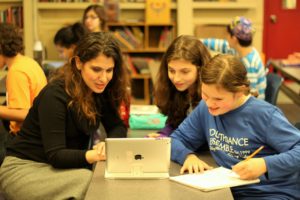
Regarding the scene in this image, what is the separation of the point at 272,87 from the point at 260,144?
5.58 ft

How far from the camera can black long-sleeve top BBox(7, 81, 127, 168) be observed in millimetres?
2230

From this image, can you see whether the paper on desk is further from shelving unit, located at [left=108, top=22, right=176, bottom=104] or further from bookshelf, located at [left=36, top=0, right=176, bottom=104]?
bookshelf, located at [left=36, top=0, right=176, bottom=104]

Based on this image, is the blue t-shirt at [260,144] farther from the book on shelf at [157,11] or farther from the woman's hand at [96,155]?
the book on shelf at [157,11]

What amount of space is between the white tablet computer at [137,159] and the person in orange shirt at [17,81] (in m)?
1.15

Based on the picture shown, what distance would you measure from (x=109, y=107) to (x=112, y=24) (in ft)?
12.7

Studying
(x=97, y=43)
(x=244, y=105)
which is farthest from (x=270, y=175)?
(x=97, y=43)

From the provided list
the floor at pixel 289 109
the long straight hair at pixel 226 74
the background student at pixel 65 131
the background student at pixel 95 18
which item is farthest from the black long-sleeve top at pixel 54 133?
the background student at pixel 95 18

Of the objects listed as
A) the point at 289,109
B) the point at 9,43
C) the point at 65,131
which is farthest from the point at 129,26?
the point at 65,131

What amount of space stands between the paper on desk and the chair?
5.45 ft

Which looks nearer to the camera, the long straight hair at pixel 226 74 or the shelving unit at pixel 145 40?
the long straight hair at pixel 226 74

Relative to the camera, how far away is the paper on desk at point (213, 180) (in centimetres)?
186

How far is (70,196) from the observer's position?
2.09m

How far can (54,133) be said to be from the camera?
2.27 meters

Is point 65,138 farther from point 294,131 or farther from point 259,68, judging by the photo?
point 259,68
